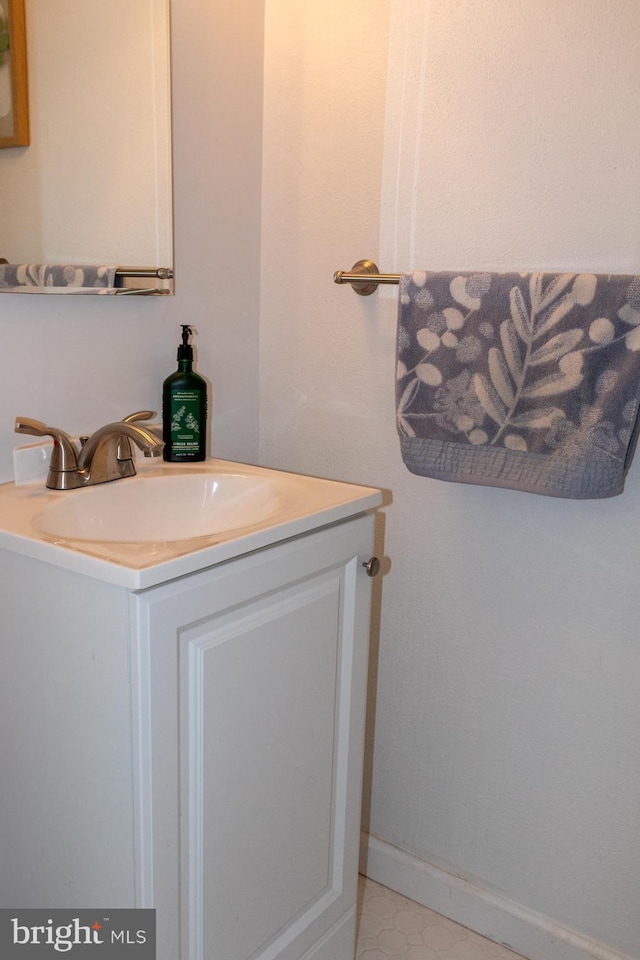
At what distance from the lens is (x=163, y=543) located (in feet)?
3.29

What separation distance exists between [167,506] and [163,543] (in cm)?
34

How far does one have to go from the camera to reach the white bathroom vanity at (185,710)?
0.97 metres

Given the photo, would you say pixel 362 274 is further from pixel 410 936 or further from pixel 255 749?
pixel 410 936

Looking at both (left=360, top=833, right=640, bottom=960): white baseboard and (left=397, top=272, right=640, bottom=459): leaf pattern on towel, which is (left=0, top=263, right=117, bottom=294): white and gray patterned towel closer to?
(left=397, top=272, right=640, bottom=459): leaf pattern on towel

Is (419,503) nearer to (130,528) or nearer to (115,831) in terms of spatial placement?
(130,528)

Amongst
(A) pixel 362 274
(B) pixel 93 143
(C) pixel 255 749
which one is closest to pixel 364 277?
(A) pixel 362 274

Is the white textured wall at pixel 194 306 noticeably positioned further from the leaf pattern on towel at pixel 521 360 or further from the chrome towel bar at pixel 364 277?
the leaf pattern on towel at pixel 521 360

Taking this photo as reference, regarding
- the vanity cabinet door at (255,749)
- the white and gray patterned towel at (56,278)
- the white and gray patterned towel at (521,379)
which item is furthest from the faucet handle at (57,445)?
the white and gray patterned towel at (521,379)

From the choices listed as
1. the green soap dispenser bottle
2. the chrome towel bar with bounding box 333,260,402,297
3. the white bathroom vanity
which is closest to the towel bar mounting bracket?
the chrome towel bar with bounding box 333,260,402,297

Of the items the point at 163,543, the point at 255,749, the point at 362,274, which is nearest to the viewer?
the point at 163,543

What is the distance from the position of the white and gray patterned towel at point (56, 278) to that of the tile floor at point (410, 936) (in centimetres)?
128

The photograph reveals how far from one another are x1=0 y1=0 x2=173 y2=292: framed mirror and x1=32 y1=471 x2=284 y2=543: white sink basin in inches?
14.0

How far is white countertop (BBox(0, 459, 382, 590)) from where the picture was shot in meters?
0.92

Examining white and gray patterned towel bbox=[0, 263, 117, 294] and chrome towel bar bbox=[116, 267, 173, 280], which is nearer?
white and gray patterned towel bbox=[0, 263, 117, 294]
